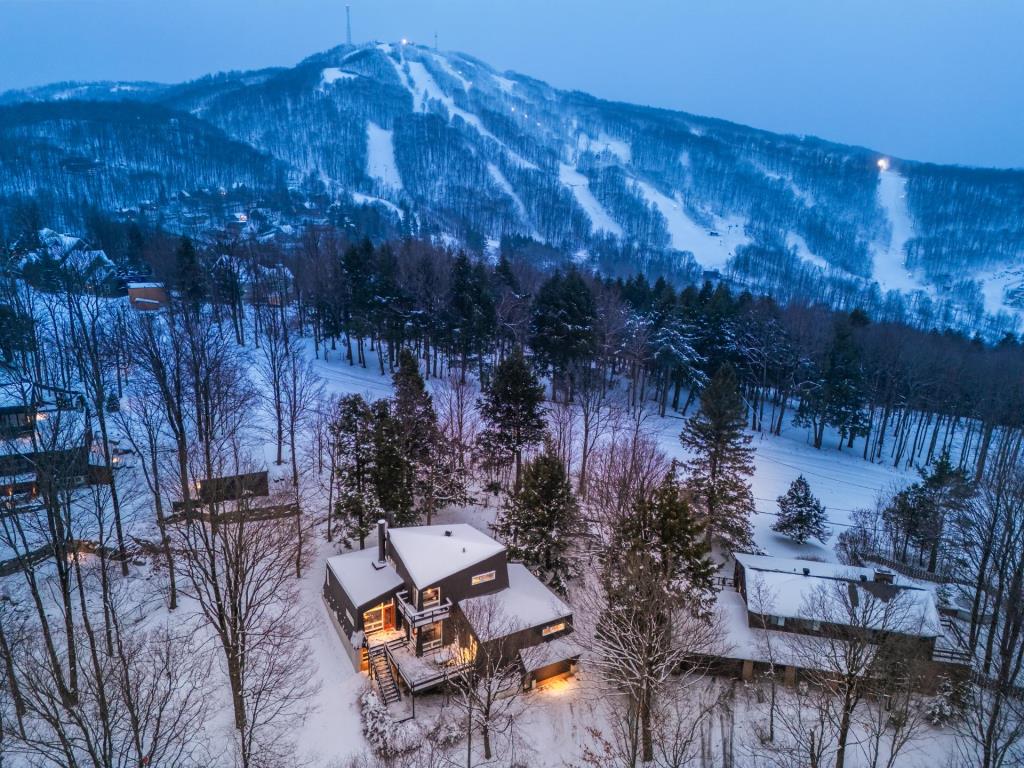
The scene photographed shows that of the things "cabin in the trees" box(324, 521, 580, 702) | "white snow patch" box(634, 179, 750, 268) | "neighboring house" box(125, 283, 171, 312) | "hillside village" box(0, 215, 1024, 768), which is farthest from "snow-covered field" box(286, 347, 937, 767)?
Answer: "white snow patch" box(634, 179, 750, 268)

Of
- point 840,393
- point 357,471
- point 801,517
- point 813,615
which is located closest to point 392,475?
point 357,471

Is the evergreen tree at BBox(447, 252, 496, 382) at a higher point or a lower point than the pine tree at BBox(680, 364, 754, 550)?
higher

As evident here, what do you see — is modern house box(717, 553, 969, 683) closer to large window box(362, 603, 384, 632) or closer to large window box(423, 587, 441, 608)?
large window box(423, 587, 441, 608)

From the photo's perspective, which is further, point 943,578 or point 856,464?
point 856,464

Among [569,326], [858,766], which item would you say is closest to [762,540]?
[858,766]

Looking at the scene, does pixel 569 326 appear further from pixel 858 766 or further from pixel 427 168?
pixel 427 168

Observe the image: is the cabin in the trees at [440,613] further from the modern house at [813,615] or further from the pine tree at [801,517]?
the pine tree at [801,517]

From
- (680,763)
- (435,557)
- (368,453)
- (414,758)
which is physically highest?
(368,453)
